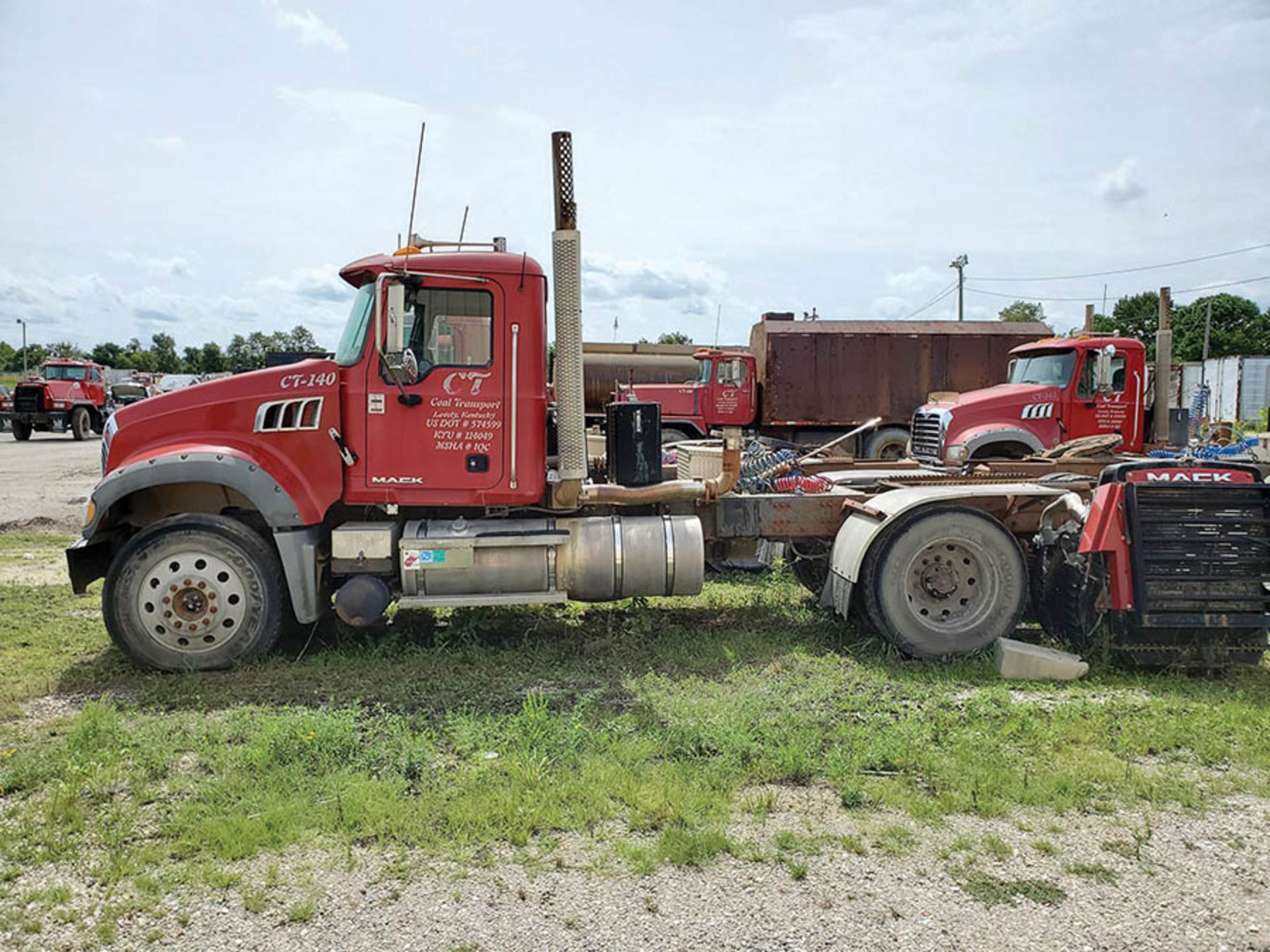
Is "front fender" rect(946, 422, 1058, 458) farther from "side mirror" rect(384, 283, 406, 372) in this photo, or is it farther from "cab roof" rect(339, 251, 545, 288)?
"side mirror" rect(384, 283, 406, 372)

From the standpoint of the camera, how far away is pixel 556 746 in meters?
4.72

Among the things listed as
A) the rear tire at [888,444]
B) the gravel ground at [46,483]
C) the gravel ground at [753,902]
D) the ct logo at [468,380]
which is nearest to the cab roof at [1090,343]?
the rear tire at [888,444]

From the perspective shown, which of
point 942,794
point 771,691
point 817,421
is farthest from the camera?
point 817,421

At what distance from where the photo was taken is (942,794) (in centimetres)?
425

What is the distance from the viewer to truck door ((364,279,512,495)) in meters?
6.15

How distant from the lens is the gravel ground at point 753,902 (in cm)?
321

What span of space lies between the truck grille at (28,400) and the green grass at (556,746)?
1152 inches

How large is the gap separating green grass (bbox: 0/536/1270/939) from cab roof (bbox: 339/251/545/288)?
261cm

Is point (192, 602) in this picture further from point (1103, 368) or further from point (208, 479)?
point (1103, 368)

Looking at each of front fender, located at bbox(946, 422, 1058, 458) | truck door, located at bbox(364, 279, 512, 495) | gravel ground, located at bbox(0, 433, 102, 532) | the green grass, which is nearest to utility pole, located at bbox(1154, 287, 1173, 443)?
front fender, located at bbox(946, 422, 1058, 458)

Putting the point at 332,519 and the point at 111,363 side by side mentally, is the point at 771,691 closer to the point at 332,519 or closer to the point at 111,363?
the point at 332,519

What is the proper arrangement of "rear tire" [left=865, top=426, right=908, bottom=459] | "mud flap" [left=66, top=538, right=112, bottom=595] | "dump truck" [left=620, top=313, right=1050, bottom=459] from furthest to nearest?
1. "dump truck" [left=620, top=313, right=1050, bottom=459]
2. "rear tire" [left=865, top=426, right=908, bottom=459]
3. "mud flap" [left=66, top=538, right=112, bottom=595]

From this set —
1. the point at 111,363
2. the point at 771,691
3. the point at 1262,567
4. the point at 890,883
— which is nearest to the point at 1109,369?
the point at 1262,567

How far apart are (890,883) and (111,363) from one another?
114 metres
